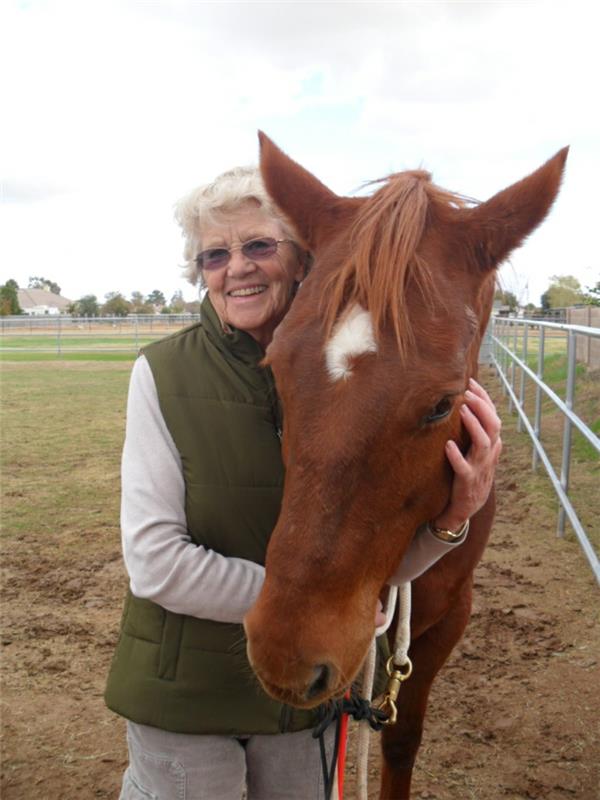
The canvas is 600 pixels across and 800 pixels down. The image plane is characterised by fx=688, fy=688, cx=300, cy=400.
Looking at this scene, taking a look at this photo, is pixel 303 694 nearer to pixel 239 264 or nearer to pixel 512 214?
pixel 239 264

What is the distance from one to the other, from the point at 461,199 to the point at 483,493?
793 mm

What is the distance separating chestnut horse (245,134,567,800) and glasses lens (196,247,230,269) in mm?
287

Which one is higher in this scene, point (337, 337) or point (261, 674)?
point (337, 337)

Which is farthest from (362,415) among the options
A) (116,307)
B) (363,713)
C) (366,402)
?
(116,307)

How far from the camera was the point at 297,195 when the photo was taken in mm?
1828

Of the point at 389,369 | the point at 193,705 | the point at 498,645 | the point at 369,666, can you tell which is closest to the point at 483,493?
the point at 389,369

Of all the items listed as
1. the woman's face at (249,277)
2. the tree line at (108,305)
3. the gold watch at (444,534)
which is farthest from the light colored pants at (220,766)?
the tree line at (108,305)

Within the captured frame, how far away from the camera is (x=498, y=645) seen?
4.14 metres

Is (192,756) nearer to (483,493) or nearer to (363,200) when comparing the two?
(483,493)

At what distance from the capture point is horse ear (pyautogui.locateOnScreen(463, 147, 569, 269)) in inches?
64.9

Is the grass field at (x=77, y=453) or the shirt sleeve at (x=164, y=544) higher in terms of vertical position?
the shirt sleeve at (x=164, y=544)

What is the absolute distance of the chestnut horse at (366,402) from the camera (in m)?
1.36

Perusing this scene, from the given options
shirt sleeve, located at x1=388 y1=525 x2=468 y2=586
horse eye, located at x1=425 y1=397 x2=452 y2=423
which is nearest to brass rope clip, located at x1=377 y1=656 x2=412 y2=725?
shirt sleeve, located at x1=388 y1=525 x2=468 y2=586

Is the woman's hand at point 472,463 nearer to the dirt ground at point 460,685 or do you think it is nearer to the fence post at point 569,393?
the dirt ground at point 460,685
